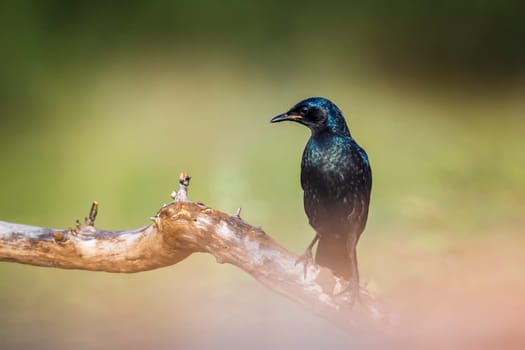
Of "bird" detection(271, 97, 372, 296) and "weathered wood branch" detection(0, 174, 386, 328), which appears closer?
"weathered wood branch" detection(0, 174, 386, 328)

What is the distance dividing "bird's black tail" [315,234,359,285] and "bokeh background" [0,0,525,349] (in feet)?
3.98

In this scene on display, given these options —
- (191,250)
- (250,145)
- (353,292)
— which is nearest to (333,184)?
(353,292)

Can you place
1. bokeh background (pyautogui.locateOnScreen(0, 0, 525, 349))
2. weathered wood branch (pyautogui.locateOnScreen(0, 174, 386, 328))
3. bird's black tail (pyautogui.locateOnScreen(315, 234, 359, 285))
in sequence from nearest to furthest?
weathered wood branch (pyautogui.locateOnScreen(0, 174, 386, 328)), bird's black tail (pyautogui.locateOnScreen(315, 234, 359, 285)), bokeh background (pyautogui.locateOnScreen(0, 0, 525, 349))

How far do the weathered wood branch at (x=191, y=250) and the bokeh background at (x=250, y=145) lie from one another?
135 cm

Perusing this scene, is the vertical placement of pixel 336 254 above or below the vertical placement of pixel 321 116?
below

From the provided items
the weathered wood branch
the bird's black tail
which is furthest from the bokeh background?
the weathered wood branch

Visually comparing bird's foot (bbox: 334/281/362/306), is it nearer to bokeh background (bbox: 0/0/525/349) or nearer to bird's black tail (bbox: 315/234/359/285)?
bird's black tail (bbox: 315/234/359/285)

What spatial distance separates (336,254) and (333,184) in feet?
0.72

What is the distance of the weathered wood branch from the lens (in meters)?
1.95

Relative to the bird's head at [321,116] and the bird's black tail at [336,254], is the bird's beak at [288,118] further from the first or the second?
the bird's black tail at [336,254]

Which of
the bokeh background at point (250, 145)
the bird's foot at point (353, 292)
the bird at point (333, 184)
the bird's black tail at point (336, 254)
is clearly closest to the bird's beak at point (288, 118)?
the bird at point (333, 184)

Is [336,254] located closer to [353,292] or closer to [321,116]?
[353,292]

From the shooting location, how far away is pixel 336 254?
7.20ft

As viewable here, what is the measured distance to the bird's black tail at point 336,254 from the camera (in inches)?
84.7
